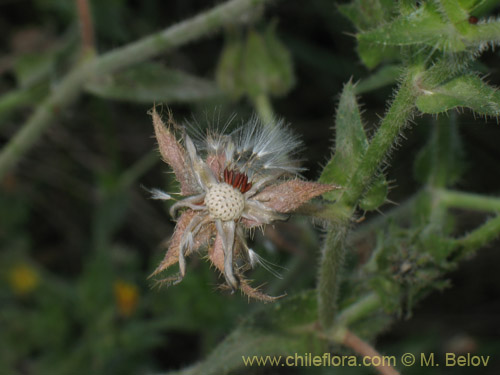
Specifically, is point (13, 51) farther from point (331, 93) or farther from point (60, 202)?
point (331, 93)

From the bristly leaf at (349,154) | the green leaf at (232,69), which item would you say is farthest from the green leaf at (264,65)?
the bristly leaf at (349,154)

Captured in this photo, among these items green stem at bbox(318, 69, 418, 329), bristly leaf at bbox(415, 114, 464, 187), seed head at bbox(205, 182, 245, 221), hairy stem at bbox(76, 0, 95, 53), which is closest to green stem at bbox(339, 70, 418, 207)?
green stem at bbox(318, 69, 418, 329)

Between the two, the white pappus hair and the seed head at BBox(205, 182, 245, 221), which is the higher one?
the white pappus hair

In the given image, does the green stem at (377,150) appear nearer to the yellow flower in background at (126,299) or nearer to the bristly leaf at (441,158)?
the bristly leaf at (441,158)

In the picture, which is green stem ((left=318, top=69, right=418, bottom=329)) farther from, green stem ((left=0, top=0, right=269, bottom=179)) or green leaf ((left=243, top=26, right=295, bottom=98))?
green leaf ((left=243, top=26, right=295, bottom=98))

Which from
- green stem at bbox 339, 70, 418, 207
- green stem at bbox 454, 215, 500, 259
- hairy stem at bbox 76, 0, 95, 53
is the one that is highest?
hairy stem at bbox 76, 0, 95, 53
